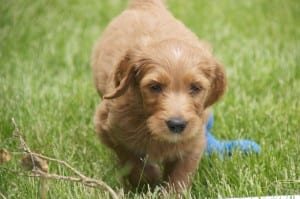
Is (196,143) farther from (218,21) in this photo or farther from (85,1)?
(85,1)

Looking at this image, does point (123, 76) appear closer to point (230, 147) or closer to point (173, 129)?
point (173, 129)

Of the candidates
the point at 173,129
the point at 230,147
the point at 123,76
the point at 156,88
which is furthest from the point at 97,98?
the point at 173,129

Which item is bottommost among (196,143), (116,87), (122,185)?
(122,185)

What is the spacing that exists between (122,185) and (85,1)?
5.07 meters

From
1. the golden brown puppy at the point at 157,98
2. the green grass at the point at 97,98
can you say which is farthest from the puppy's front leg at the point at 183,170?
the green grass at the point at 97,98

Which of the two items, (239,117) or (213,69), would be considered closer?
Answer: (213,69)

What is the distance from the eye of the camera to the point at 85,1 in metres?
9.55

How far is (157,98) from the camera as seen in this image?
445 centimetres

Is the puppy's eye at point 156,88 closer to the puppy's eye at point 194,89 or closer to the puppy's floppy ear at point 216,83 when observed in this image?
the puppy's eye at point 194,89

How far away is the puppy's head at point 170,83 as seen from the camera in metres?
4.32

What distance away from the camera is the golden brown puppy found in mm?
4410

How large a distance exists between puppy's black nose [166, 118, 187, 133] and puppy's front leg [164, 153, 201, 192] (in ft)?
1.89

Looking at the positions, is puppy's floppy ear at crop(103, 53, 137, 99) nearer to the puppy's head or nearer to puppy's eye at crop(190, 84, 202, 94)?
the puppy's head

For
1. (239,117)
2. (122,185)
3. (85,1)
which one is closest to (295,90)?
(239,117)
